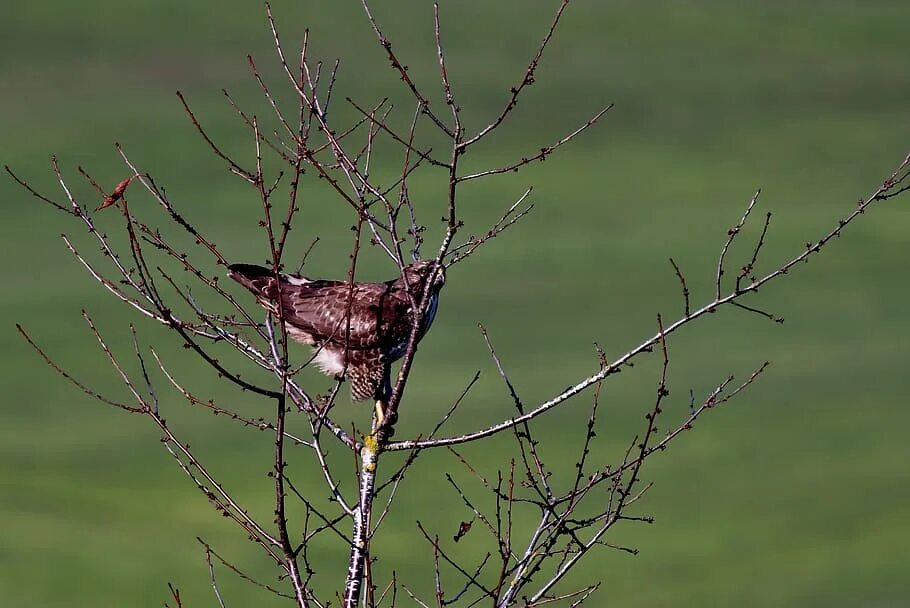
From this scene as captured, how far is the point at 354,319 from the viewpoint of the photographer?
10.8m

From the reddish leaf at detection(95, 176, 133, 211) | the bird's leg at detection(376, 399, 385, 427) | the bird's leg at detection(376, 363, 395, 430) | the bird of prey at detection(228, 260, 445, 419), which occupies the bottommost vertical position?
the reddish leaf at detection(95, 176, 133, 211)

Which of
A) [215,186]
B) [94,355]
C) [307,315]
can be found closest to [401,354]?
[307,315]

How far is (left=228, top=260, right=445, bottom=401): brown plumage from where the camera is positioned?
1041 centimetres

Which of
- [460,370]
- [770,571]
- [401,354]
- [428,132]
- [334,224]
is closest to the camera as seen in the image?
[401,354]

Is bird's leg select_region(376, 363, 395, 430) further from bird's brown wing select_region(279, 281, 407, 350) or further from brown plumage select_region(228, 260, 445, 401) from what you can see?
bird's brown wing select_region(279, 281, 407, 350)

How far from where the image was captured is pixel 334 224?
1345 inches

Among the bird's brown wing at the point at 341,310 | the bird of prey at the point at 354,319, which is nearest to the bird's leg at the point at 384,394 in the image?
the bird of prey at the point at 354,319

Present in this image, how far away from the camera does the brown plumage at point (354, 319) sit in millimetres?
10406

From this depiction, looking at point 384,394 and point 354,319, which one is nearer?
point 384,394

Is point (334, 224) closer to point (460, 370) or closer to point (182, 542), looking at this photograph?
point (460, 370)

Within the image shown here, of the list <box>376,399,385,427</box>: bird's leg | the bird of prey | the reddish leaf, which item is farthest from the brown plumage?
the reddish leaf

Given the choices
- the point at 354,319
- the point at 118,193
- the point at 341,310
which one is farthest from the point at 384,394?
the point at 118,193

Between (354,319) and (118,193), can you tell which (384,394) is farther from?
(118,193)

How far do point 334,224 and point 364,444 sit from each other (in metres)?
25.9
